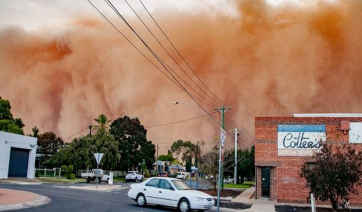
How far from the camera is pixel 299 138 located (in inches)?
1160

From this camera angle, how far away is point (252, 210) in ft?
76.7

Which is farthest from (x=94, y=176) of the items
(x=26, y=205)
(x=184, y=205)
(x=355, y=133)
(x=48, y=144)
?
(x=48, y=144)

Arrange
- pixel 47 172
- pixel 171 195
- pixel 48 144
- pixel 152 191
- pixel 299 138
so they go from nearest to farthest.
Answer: pixel 171 195 < pixel 152 191 < pixel 299 138 < pixel 47 172 < pixel 48 144

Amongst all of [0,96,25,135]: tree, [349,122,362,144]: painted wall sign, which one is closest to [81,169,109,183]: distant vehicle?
[349,122,362,144]: painted wall sign

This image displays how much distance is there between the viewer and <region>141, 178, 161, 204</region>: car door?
19953 millimetres

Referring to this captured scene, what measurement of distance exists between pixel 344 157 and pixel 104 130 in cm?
5282

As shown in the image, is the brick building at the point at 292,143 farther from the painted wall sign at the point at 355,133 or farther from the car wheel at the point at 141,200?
the car wheel at the point at 141,200

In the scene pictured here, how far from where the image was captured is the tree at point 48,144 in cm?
10075

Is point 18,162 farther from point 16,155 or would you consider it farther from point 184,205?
point 184,205

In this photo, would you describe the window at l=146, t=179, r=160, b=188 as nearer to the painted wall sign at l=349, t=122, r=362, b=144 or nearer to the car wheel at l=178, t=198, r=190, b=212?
the car wheel at l=178, t=198, r=190, b=212

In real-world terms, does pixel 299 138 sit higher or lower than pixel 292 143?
higher

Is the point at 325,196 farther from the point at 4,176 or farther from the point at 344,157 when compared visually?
the point at 4,176

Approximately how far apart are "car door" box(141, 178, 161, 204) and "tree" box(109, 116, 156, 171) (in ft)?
185

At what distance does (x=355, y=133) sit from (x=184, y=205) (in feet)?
52.2
